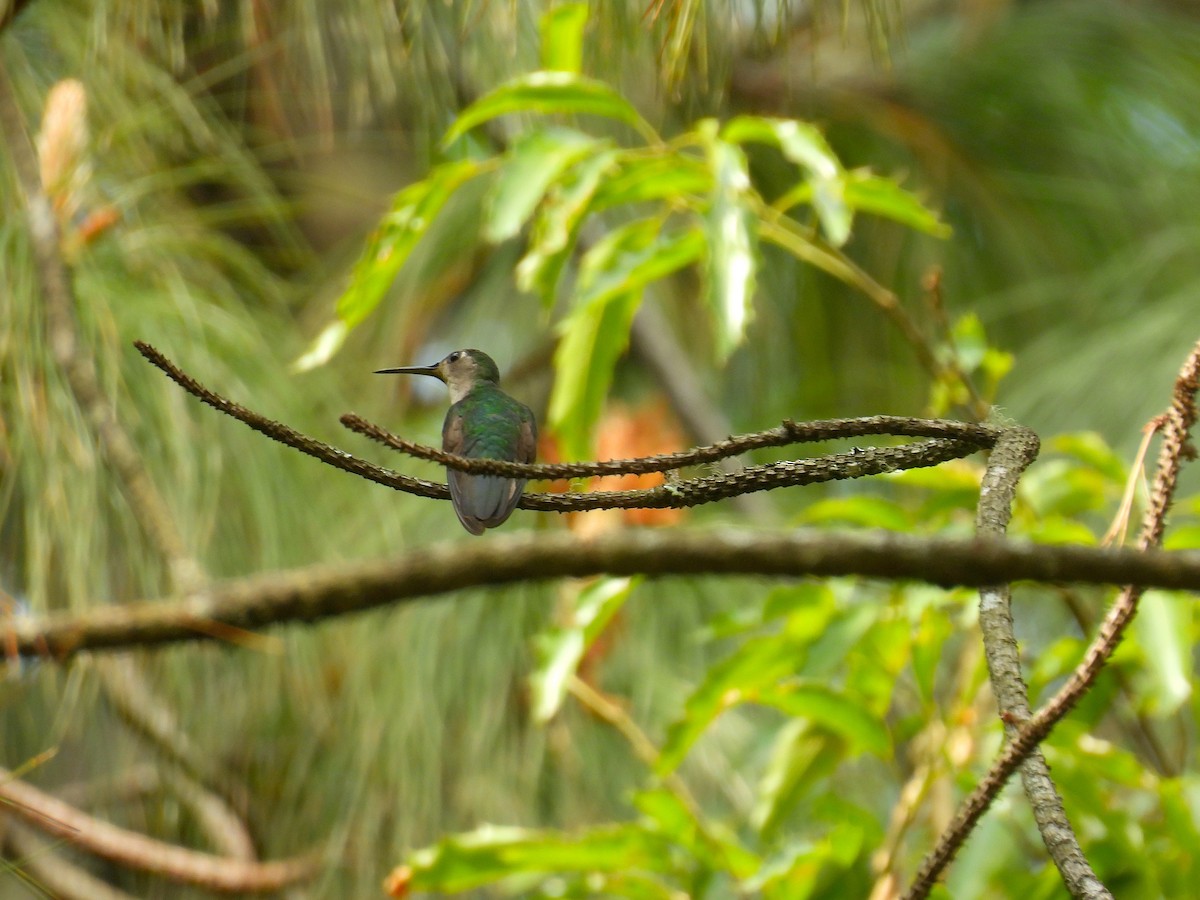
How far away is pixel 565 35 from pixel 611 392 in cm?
152

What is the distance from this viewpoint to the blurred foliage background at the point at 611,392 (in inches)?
49.5

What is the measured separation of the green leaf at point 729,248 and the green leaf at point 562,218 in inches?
4.1

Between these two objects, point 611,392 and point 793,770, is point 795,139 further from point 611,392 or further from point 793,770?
point 611,392

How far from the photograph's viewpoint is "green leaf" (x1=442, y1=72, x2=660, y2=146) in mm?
1182

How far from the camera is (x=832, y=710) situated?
1184 millimetres

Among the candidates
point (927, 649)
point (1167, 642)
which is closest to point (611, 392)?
point (927, 649)

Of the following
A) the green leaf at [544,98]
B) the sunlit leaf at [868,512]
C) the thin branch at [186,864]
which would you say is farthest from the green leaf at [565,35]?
the thin branch at [186,864]

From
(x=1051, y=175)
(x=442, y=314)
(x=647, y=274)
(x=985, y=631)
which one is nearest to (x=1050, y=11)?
(x=1051, y=175)

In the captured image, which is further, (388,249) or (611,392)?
(611,392)

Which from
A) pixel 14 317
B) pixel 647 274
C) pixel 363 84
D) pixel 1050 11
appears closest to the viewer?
pixel 647 274

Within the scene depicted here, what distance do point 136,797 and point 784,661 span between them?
51.2 inches

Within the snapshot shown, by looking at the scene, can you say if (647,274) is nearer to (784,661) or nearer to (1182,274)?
(784,661)

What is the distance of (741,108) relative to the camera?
2613mm

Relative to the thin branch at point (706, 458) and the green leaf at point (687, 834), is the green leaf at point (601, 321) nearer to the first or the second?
the green leaf at point (687, 834)
